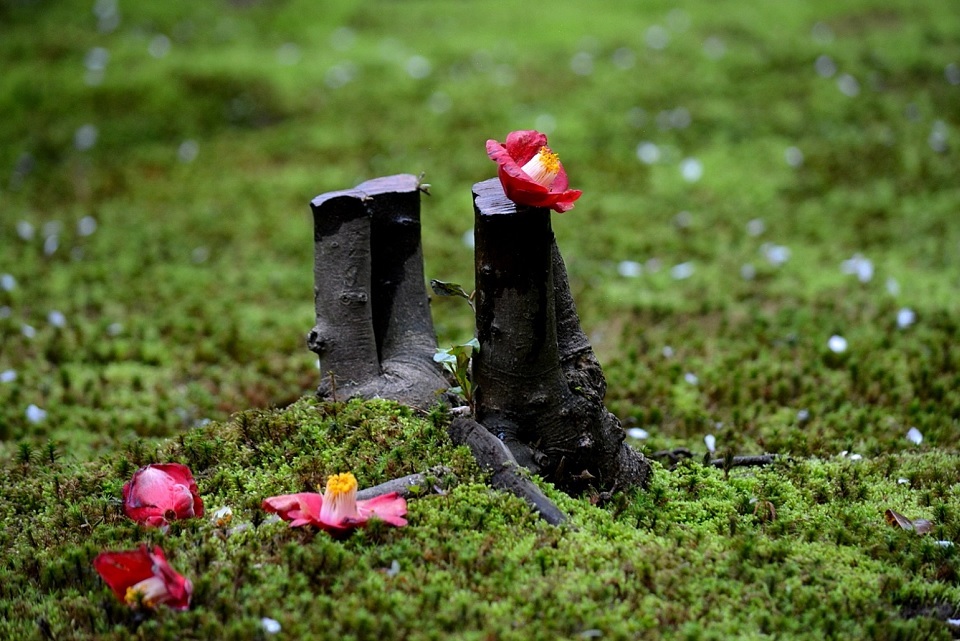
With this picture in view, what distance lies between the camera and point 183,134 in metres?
7.82

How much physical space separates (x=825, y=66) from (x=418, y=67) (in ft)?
12.2

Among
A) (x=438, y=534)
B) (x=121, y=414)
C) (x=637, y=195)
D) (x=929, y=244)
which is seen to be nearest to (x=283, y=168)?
(x=637, y=195)

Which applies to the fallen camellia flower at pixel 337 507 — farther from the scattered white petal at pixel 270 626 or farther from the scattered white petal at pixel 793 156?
the scattered white petal at pixel 793 156

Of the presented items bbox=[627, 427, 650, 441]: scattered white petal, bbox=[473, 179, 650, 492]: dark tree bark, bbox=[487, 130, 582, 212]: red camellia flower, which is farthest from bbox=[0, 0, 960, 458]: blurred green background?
bbox=[487, 130, 582, 212]: red camellia flower

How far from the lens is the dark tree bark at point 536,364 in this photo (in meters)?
2.70

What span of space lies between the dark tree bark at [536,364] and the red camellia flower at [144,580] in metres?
1.08

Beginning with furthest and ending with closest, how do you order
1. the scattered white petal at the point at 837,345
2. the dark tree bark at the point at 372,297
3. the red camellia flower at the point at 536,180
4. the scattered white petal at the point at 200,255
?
the scattered white petal at the point at 200,255, the scattered white petal at the point at 837,345, the dark tree bark at the point at 372,297, the red camellia flower at the point at 536,180

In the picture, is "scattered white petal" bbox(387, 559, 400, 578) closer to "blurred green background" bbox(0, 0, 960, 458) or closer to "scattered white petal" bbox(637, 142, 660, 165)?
"blurred green background" bbox(0, 0, 960, 458)

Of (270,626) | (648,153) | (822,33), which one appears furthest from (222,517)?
(822,33)

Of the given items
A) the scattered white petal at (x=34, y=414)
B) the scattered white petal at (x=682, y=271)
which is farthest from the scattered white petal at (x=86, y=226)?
the scattered white petal at (x=682, y=271)

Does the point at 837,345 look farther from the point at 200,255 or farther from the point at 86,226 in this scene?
the point at 86,226

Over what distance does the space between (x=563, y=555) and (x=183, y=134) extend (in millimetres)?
6417

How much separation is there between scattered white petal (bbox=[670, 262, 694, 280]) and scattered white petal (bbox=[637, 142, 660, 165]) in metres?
1.61

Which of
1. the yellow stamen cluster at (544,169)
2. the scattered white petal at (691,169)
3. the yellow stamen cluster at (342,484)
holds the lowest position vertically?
the yellow stamen cluster at (342,484)
